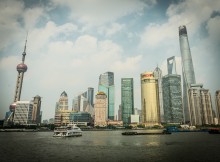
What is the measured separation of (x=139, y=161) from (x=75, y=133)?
390 feet

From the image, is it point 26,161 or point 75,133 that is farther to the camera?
point 75,133

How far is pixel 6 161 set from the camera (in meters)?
50.8

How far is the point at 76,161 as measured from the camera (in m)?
51.2

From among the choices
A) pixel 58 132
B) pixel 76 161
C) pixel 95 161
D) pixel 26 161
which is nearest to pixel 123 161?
pixel 95 161

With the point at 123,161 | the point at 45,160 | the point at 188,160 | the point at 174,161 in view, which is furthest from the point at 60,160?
the point at 188,160

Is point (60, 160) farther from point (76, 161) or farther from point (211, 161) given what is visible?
point (211, 161)

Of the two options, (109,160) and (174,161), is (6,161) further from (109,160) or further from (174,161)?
(174,161)

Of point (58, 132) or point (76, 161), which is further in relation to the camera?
point (58, 132)

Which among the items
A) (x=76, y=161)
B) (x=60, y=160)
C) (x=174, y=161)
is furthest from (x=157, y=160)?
(x=60, y=160)

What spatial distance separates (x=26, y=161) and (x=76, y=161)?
41.4 feet

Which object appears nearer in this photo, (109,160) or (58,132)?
(109,160)

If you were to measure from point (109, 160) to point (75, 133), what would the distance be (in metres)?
115

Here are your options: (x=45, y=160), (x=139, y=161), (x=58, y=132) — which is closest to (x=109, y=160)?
(x=139, y=161)

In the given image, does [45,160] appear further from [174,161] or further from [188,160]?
[188,160]
